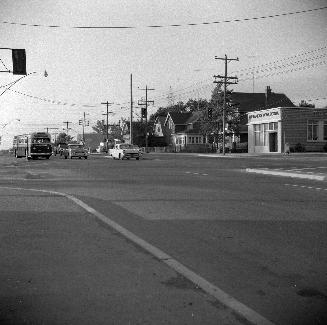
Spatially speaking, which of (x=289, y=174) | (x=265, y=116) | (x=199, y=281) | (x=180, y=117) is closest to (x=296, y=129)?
(x=265, y=116)

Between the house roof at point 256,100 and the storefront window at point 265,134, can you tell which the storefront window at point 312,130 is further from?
the house roof at point 256,100

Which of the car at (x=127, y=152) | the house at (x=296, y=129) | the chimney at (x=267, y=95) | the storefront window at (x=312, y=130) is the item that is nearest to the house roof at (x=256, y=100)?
the chimney at (x=267, y=95)

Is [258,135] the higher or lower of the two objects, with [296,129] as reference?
lower

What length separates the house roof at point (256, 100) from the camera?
3334 inches

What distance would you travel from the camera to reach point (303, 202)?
37.6 ft

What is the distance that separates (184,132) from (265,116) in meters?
29.8

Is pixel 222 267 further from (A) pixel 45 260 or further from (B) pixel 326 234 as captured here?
(B) pixel 326 234

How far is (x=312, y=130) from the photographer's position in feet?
201

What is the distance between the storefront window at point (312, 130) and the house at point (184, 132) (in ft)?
81.7

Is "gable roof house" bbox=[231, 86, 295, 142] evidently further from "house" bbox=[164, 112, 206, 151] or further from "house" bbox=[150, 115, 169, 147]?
"house" bbox=[150, 115, 169, 147]

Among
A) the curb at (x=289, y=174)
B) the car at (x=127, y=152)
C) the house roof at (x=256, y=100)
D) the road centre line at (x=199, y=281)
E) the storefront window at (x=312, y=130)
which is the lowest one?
the road centre line at (x=199, y=281)

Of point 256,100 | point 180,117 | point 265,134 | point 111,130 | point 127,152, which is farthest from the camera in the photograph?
point 111,130

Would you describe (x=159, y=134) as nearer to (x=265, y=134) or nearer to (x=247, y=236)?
(x=265, y=134)

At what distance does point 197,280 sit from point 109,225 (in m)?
3.61
